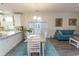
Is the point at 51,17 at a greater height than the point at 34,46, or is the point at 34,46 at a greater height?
the point at 51,17

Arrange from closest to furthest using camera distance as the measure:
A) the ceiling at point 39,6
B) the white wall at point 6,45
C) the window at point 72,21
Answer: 1. the white wall at point 6,45
2. the ceiling at point 39,6
3. the window at point 72,21

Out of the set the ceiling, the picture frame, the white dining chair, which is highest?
the ceiling

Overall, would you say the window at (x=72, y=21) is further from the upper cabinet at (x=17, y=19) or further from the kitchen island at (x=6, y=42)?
the kitchen island at (x=6, y=42)

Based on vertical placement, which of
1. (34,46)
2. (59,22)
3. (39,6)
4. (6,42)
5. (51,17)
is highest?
(39,6)

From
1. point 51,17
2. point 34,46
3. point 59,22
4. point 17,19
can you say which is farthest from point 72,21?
point 34,46

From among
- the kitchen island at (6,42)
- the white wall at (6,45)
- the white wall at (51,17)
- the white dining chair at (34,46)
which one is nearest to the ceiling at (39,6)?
the kitchen island at (6,42)

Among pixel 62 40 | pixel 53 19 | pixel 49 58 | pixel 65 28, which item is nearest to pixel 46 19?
pixel 53 19

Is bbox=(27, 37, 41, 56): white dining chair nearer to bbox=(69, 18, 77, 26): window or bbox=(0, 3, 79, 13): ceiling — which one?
bbox=(0, 3, 79, 13): ceiling

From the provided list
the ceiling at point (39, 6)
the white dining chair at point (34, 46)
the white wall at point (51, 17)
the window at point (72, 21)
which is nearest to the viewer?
the white dining chair at point (34, 46)

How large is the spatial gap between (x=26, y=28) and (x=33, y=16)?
1.15 metres

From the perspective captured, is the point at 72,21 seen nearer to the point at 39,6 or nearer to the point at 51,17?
the point at 51,17

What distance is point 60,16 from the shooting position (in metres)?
10.2

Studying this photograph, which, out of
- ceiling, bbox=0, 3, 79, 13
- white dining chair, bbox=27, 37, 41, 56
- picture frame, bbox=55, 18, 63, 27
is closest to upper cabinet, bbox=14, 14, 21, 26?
ceiling, bbox=0, 3, 79, 13

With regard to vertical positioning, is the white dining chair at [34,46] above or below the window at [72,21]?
below
